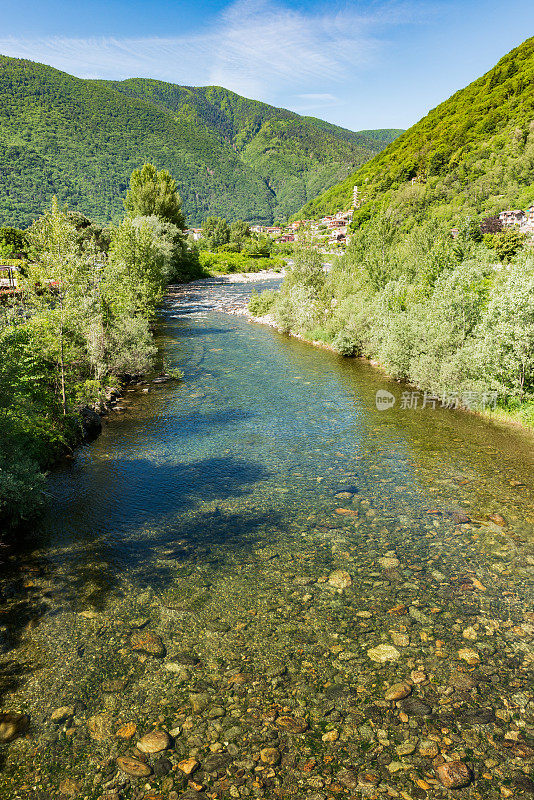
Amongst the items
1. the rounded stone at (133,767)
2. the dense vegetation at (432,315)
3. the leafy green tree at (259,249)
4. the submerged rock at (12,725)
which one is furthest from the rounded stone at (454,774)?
the leafy green tree at (259,249)

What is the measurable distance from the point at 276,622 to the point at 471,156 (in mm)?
113512

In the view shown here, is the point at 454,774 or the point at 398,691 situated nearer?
the point at 454,774

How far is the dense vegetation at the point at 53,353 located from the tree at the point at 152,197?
51597mm

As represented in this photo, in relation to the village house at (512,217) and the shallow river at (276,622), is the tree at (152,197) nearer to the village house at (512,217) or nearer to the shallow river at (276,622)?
the village house at (512,217)

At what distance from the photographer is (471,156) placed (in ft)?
317

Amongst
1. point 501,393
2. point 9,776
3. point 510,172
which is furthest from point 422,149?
point 9,776

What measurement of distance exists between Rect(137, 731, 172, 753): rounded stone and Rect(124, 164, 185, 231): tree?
80.1 m

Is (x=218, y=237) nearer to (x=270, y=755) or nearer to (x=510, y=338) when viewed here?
(x=510, y=338)

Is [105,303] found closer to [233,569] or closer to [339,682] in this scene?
[233,569]

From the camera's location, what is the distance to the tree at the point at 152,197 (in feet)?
258

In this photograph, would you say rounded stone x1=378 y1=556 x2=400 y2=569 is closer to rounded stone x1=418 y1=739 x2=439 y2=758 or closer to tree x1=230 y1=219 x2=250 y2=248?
rounded stone x1=418 y1=739 x2=439 y2=758

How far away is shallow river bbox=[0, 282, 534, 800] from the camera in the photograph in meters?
6.96

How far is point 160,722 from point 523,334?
65.9ft

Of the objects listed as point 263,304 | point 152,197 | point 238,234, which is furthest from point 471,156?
point 238,234
